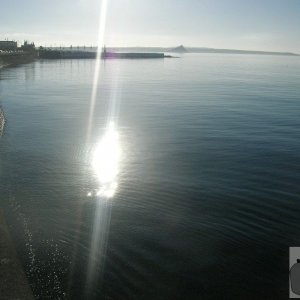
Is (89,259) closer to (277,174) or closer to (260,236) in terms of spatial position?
(260,236)

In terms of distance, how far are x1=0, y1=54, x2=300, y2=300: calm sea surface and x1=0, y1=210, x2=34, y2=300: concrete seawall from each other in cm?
30

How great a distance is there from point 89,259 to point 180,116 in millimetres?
29800

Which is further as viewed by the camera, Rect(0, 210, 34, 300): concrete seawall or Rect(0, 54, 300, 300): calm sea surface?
Rect(0, 54, 300, 300): calm sea surface

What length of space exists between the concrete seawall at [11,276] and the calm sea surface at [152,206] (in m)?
0.30

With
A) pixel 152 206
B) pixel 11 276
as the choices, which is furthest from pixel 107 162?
pixel 11 276

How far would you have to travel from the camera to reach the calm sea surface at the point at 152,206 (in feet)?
42.1

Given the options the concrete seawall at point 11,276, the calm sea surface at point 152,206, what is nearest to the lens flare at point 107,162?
the calm sea surface at point 152,206

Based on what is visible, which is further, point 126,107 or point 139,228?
point 126,107

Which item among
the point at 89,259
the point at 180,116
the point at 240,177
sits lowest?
the point at 89,259

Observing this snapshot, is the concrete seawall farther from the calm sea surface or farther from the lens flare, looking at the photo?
the lens flare

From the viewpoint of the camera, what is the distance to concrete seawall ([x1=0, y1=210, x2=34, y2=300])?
11.4 m

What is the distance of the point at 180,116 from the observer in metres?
42.2

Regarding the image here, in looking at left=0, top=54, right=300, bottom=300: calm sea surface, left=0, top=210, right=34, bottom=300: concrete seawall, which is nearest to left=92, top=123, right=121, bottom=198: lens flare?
left=0, top=54, right=300, bottom=300: calm sea surface

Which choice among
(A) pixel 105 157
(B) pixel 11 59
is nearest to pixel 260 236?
(A) pixel 105 157
